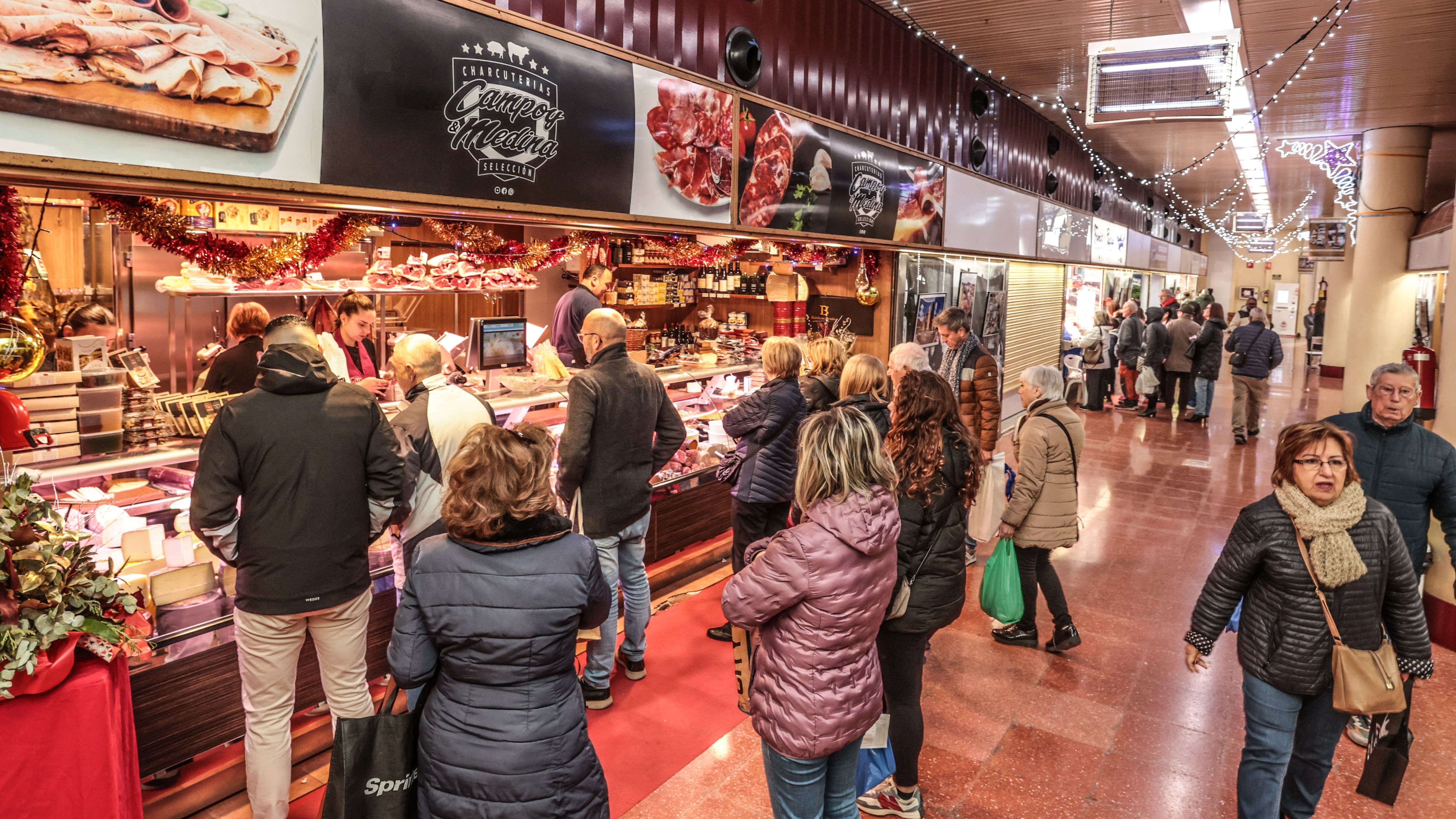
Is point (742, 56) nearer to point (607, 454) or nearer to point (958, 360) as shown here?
point (958, 360)

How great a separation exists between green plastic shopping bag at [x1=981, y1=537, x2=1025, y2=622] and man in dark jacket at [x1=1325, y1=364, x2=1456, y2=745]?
151 centimetres

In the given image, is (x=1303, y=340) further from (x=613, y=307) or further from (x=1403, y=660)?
(x=1403, y=660)

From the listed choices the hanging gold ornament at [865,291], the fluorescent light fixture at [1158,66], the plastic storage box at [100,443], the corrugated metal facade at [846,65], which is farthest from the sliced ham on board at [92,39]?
the hanging gold ornament at [865,291]

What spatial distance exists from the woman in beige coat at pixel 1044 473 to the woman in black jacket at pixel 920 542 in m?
1.43

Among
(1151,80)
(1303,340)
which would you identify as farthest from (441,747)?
(1303,340)

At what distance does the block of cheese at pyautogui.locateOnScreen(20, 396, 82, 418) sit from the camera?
10.6 feet

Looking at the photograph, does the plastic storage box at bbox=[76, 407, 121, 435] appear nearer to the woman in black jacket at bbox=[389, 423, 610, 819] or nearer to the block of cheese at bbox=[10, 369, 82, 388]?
the block of cheese at bbox=[10, 369, 82, 388]

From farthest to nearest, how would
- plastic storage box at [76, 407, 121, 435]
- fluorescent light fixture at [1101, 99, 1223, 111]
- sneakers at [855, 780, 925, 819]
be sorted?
1. fluorescent light fixture at [1101, 99, 1223, 111]
2. plastic storage box at [76, 407, 121, 435]
3. sneakers at [855, 780, 925, 819]

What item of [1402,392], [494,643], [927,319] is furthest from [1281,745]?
[927,319]

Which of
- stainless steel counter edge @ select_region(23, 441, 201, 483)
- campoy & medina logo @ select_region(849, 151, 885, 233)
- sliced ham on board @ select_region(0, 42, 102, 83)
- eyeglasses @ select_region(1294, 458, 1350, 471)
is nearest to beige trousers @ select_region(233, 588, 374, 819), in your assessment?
stainless steel counter edge @ select_region(23, 441, 201, 483)

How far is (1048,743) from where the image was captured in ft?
12.6

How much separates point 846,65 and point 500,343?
3.81 metres

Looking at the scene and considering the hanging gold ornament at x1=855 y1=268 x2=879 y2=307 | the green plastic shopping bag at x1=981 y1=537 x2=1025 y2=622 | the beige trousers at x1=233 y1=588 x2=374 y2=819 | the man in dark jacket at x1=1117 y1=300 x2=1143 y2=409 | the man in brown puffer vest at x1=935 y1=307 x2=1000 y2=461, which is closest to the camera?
the beige trousers at x1=233 y1=588 x2=374 y2=819

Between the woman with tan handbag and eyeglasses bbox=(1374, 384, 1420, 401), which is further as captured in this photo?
eyeglasses bbox=(1374, 384, 1420, 401)
